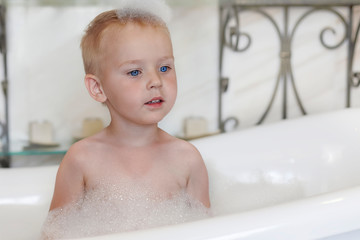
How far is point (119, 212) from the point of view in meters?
1.07

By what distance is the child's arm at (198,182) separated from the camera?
109 cm

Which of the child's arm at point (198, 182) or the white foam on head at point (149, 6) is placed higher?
the white foam on head at point (149, 6)

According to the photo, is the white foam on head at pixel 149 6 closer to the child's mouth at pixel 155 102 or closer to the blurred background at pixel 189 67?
the child's mouth at pixel 155 102

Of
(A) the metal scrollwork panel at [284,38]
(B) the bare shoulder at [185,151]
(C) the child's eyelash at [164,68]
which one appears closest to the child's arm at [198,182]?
(B) the bare shoulder at [185,151]

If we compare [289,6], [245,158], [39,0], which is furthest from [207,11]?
[245,158]

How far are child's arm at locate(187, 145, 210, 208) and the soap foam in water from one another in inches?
0.7

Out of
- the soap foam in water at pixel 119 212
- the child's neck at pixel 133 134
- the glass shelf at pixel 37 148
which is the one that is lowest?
the glass shelf at pixel 37 148

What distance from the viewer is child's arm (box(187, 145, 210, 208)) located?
43.0 inches

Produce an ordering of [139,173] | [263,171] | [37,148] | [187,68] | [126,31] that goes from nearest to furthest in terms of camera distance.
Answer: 1. [126,31]
2. [139,173]
3. [263,171]
4. [37,148]
5. [187,68]

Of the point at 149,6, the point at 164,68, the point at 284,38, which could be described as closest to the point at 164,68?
the point at 164,68


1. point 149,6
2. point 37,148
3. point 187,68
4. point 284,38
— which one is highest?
point 149,6

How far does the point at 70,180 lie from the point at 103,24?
31 cm

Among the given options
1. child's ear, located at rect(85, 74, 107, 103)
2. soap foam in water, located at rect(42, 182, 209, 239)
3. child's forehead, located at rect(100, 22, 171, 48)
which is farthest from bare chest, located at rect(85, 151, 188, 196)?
child's forehead, located at rect(100, 22, 171, 48)

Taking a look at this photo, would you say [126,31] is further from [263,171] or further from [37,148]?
[37,148]
